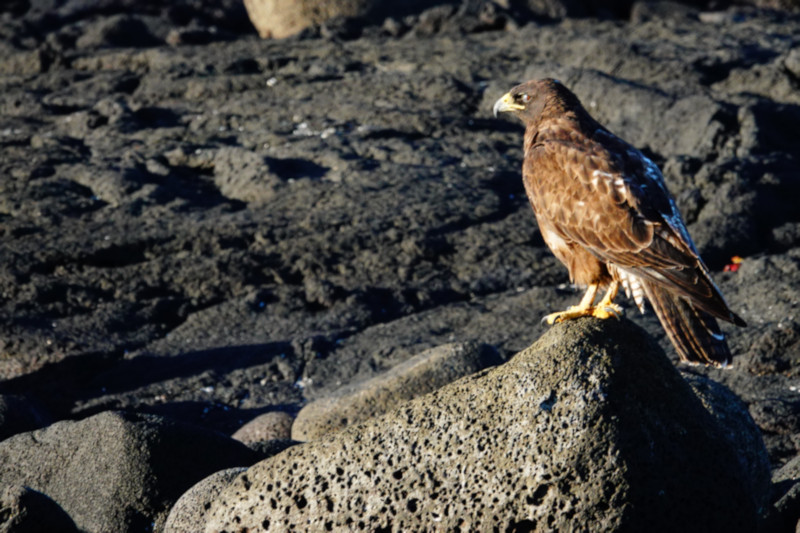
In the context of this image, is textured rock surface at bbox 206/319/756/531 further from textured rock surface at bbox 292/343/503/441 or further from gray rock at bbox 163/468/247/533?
textured rock surface at bbox 292/343/503/441

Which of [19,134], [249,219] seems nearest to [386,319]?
[249,219]

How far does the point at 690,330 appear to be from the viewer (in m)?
4.25

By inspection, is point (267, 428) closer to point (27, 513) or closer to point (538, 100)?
point (27, 513)

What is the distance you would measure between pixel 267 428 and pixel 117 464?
168 centimetres

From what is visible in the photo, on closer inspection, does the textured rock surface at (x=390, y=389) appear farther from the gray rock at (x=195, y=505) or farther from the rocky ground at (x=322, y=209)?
the gray rock at (x=195, y=505)

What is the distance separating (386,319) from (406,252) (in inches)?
34.6

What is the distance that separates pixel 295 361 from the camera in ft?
26.3

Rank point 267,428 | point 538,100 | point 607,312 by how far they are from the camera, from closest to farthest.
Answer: point 607,312, point 538,100, point 267,428

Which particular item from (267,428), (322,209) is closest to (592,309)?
(267,428)

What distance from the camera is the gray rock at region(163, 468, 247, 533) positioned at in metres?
4.66

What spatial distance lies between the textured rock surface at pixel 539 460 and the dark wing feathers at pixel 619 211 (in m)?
0.36

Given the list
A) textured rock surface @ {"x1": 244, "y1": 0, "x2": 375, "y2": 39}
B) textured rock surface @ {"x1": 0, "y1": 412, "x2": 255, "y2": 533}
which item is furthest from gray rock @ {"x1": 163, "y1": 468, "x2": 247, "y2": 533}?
textured rock surface @ {"x1": 244, "y1": 0, "x2": 375, "y2": 39}

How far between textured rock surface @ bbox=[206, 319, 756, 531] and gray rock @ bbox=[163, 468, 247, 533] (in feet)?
0.87

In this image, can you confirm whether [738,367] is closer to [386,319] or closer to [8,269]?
[386,319]
